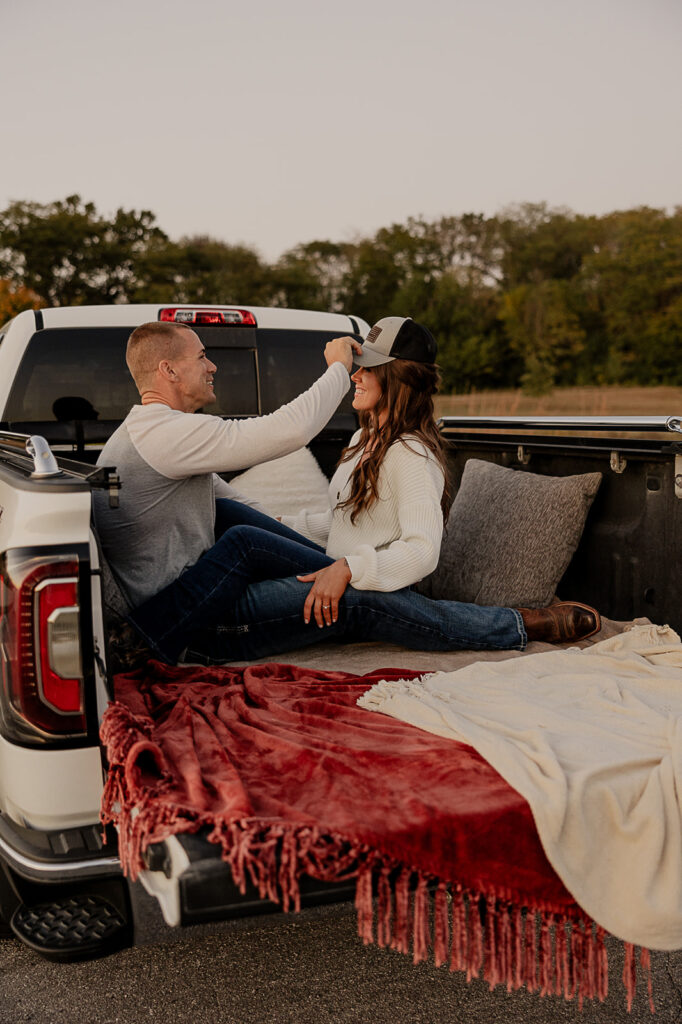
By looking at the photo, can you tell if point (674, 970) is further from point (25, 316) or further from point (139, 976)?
point (25, 316)

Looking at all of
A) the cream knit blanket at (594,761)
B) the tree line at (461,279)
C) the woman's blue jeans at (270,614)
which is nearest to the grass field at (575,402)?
the tree line at (461,279)

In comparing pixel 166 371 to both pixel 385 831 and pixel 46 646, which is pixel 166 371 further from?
pixel 385 831

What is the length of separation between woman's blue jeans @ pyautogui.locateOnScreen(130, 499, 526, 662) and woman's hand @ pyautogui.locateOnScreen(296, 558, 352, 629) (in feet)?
0.20

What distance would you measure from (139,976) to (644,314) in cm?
3803

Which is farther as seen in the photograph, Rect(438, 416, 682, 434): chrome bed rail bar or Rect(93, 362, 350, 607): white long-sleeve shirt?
Rect(438, 416, 682, 434): chrome bed rail bar

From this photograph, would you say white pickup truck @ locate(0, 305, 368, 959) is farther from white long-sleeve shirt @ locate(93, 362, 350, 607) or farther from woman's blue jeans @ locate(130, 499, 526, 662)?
woman's blue jeans @ locate(130, 499, 526, 662)

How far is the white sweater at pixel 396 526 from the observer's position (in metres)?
3.00

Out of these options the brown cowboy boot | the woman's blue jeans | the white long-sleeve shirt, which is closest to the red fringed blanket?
the woman's blue jeans

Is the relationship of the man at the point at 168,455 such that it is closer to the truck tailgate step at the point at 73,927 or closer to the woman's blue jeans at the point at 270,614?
the woman's blue jeans at the point at 270,614

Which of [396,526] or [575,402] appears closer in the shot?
[396,526]

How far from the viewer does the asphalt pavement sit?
2312 millimetres

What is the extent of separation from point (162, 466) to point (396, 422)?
0.91 m

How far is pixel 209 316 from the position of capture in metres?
4.30

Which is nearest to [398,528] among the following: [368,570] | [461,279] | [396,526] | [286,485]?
[396,526]
